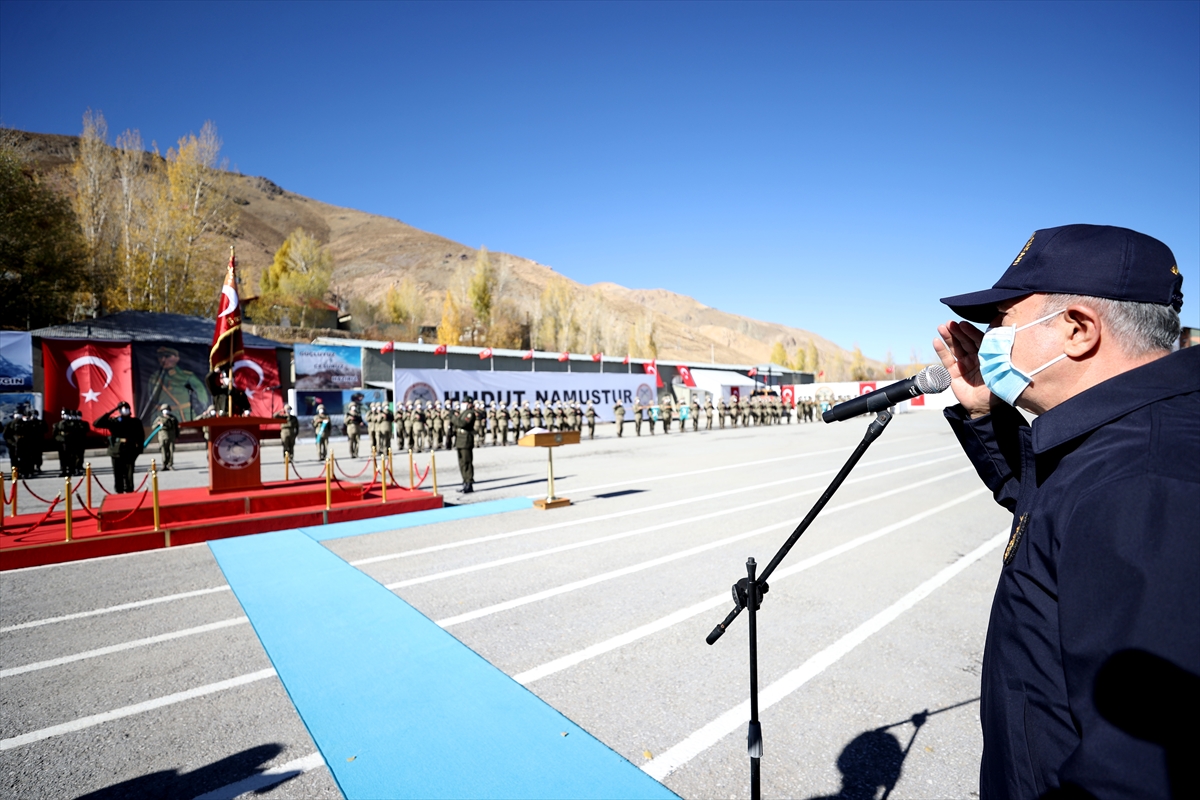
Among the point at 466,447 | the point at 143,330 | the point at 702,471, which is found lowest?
the point at 702,471

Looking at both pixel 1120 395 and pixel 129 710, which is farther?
pixel 129 710

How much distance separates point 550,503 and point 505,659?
6051 mm

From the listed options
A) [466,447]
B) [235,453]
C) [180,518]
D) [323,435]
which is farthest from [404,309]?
[180,518]

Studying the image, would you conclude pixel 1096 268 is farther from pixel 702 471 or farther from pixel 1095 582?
pixel 702 471

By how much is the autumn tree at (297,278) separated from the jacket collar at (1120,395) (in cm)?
6956

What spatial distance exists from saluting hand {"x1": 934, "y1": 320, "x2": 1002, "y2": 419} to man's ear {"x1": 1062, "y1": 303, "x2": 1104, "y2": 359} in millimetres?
422

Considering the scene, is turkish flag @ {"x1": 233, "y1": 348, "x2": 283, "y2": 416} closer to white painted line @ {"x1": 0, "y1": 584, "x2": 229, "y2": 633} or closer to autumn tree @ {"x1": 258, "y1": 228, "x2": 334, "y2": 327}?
white painted line @ {"x1": 0, "y1": 584, "x2": 229, "y2": 633}

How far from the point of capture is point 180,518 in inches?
353

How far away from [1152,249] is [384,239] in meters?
181

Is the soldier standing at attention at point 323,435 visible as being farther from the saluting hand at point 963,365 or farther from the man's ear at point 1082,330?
the man's ear at point 1082,330

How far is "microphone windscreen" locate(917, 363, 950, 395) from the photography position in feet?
6.43

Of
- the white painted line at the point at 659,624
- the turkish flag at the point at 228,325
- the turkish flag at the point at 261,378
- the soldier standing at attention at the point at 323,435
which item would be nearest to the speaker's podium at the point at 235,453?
the turkish flag at the point at 228,325

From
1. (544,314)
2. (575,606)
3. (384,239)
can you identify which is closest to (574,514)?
(575,606)

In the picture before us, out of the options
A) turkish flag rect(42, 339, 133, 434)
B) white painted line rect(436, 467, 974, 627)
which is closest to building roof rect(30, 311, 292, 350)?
turkish flag rect(42, 339, 133, 434)
